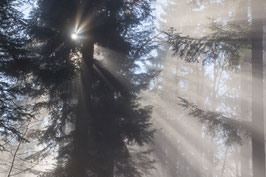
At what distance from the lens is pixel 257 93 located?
11555mm

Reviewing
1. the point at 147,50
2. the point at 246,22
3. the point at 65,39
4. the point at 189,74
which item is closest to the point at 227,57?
the point at 246,22

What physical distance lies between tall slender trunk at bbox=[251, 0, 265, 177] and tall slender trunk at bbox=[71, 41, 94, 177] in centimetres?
622

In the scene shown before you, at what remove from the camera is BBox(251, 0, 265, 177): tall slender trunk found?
35.2 ft

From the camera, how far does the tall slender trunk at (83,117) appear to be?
365 inches

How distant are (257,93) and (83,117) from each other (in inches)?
273

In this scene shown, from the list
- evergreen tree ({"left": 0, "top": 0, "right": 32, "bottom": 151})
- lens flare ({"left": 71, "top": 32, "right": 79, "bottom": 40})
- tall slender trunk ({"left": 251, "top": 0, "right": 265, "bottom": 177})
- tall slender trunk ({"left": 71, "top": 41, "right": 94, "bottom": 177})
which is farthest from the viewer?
tall slender trunk ({"left": 251, "top": 0, "right": 265, "bottom": 177})

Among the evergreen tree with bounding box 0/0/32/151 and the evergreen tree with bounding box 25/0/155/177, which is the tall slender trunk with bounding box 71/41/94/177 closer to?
the evergreen tree with bounding box 25/0/155/177

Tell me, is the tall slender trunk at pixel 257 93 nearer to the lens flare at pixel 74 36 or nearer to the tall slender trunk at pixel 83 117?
the tall slender trunk at pixel 83 117

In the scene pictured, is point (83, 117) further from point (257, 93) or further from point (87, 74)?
point (257, 93)

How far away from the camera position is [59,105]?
39.3 feet

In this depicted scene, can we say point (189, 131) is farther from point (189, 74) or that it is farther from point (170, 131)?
point (189, 74)

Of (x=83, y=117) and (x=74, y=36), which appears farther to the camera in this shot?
(x=74, y=36)

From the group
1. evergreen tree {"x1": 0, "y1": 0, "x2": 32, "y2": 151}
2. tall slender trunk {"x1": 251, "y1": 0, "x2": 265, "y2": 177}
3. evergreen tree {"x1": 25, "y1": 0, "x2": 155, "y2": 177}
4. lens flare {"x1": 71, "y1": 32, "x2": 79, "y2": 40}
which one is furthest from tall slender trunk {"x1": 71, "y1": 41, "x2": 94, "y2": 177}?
tall slender trunk {"x1": 251, "y1": 0, "x2": 265, "y2": 177}

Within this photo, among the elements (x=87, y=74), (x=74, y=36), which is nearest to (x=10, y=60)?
(x=74, y=36)
